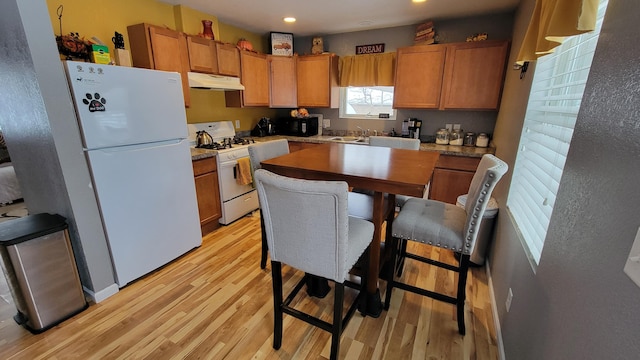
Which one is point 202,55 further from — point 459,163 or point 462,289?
point 462,289

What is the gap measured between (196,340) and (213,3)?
3037mm

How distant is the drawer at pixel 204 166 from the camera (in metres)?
2.64

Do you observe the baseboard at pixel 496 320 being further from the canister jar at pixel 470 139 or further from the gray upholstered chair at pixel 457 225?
the canister jar at pixel 470 139

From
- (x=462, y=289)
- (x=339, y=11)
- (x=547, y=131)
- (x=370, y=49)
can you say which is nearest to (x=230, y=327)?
(x=462, y=289)

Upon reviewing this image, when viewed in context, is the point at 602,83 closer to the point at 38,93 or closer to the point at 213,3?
the point at 38,93

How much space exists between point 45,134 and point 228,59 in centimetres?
207

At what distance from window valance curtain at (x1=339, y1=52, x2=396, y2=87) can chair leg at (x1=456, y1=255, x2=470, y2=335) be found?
108 inches

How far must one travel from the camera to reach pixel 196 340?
1622 millimetres

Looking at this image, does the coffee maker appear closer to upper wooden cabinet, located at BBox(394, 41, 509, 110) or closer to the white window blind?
upper wooden cabinet, located at BBox(394, 41, 509, 110)

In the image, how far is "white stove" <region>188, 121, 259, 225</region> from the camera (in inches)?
115

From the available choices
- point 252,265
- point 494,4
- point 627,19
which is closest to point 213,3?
point 252,265

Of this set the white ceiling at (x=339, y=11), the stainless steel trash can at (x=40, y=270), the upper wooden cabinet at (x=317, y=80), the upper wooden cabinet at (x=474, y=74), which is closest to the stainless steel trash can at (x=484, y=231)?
the upper wooden cabinet at (x=474, y=74)

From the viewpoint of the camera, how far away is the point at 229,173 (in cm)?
298

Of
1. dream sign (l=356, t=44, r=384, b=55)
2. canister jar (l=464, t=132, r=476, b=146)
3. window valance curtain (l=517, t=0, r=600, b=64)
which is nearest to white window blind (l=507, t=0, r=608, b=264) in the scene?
window valance curtain (l=517, t=0, r=600, b=64)
